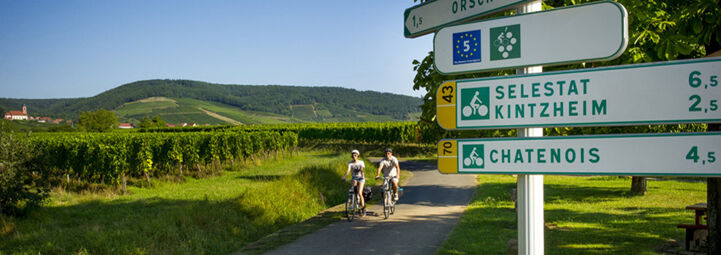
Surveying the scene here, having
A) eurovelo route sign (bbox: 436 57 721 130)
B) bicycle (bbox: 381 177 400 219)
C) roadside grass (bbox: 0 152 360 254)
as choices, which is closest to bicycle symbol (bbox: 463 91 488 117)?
eurovelo route sign (bbox: 436 57 721 130)

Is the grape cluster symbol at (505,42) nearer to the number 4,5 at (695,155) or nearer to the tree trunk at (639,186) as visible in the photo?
the number 4,5 at (695,155)

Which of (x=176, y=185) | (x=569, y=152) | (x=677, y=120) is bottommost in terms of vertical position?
(x=176, y=185)

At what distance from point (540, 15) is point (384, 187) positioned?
32.1 feet

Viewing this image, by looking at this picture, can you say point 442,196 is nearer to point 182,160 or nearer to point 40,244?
point 40,244

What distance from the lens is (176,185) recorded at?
2178cm

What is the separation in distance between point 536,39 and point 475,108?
534mm

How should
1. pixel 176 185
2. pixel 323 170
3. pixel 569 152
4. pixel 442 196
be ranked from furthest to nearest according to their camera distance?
pixel 176 185
pixel 323 170
pixel 442 196
pixel 569 152

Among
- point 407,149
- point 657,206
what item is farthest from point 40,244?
point 407,149

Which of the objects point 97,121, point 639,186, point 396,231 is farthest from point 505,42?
point 97,121

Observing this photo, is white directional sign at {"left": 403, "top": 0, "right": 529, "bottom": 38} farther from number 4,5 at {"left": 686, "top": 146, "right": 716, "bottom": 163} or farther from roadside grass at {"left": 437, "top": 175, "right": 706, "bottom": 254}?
roadside grass at {"left": 437, "top": 175, "right": 706, "bottom": 254}

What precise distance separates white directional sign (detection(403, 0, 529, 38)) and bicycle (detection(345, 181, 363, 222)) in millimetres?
8404

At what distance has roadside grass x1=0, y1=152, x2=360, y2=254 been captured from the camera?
8461 mm

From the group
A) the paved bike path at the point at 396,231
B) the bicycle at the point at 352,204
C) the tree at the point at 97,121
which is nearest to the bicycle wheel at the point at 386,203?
the paved bike path at the point at 396,231

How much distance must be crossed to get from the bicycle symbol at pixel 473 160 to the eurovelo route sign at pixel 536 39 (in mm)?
527
